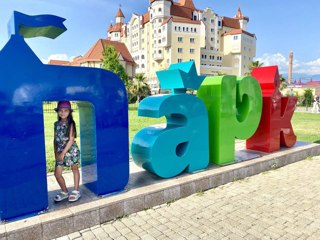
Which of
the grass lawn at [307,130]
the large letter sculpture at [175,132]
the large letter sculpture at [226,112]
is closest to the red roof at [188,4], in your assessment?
the grass lawn at [307,130]

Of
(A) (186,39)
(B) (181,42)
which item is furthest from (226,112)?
(A) (186,39)

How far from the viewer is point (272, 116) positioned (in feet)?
24.7

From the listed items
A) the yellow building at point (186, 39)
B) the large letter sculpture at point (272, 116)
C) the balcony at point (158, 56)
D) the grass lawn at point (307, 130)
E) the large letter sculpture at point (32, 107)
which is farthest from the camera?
the balcony at point (158, 56)

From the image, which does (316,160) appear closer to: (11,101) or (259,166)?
(259,166)

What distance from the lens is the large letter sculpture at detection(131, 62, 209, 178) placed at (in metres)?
5.14

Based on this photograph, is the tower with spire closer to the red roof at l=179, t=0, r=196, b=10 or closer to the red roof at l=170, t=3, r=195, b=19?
the red roof at l=179, t=0, r=196, b=10

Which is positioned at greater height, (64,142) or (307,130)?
(64,142)

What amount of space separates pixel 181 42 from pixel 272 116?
57663 millimetres

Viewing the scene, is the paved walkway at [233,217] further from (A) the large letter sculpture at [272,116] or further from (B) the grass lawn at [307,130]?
(B) the grass lawn at [307,130]

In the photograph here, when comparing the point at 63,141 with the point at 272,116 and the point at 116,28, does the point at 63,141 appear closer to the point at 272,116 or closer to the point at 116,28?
the point at 272,116

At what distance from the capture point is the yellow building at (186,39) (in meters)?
62.2

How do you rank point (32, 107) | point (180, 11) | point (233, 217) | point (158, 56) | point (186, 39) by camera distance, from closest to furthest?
1. point (32, 107)
2. point (233, 217)
3. point (186, 39)
4. point (158, 56)
5. point (180, 11)

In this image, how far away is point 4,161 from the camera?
3590 millimetres

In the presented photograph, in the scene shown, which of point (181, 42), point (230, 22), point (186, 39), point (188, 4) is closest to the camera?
point (181, 42)
